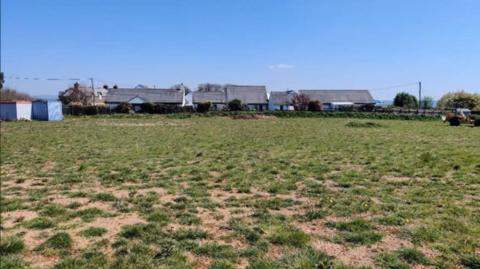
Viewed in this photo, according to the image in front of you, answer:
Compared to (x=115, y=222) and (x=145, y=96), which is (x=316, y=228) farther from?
(x=145, y=96)

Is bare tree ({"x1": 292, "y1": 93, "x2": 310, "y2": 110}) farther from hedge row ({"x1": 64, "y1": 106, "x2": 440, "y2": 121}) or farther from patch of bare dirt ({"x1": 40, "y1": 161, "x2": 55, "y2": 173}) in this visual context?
patch of bare dirt ({"x1": 40, "y1": 161, "x2": 55, "y2": 173})

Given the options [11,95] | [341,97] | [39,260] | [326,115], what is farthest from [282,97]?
[39,260]

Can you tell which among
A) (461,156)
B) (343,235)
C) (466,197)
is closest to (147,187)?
(343,235)

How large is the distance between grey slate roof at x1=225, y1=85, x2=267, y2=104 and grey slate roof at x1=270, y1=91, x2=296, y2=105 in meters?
2.01

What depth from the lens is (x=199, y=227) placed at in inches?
224

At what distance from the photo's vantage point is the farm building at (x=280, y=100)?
7931cm

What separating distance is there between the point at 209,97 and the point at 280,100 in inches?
583

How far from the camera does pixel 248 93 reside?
80.3 m

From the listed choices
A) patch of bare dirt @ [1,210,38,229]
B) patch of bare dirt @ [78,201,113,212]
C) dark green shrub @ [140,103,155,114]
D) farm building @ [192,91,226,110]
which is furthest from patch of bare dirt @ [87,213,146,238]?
farm building @ [192,91,226,110]

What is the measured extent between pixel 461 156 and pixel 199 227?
33.7 feet

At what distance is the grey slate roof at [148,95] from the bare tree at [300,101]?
72.5ft

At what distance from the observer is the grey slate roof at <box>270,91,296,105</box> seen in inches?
3143

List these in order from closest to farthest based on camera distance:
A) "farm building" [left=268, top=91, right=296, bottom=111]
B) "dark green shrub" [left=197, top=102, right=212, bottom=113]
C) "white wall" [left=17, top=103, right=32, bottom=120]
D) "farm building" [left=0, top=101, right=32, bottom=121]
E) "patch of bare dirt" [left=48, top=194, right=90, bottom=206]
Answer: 1. "patch of bare dirt" [left=48, top=194, right=90, bottom=206]
2. "farm building" [left=0, top=101, right=32, bottom=121]
3. "white wall" [left=17, top=103, right=32, bottom=120]
4. "dark green shrub" [left=197, top=102, right=212, bottom=113]
5. "farm building" [left=268, top=91, right=296, bottom=111]

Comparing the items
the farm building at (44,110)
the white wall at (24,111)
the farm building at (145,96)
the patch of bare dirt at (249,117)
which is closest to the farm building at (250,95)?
the farm building at (145,96)
